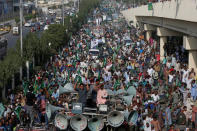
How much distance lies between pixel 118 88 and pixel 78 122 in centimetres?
876

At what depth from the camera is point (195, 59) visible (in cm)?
2545

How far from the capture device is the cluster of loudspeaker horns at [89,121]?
34.6 ft

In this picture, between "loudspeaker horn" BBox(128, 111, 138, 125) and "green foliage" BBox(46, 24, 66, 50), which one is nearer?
"loudspeaker horn" BBox(128, 111, 138, 125)

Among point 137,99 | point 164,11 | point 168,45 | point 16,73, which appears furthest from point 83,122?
point 168,45

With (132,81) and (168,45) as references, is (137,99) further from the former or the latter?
(168,45)

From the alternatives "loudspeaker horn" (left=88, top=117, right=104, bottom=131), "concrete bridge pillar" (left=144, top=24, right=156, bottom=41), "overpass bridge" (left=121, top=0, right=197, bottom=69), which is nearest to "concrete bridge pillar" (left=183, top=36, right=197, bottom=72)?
"overpass bridge" (left=121, top=0, right=197, bottom=69)

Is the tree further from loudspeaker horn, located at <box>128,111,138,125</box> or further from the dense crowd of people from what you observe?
loudspeaker horn, located at <box>128,111,138,125</box>

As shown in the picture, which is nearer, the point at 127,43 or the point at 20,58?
the point at 20,58

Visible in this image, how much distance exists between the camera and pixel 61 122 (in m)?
10.7

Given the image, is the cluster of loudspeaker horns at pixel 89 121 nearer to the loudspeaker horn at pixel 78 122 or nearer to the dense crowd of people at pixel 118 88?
the loudspeaker horn at pixel 78 122

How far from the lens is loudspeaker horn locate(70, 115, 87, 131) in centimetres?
1051

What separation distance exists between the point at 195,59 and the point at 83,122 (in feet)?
52.6

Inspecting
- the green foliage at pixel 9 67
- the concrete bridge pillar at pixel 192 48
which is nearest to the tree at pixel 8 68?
the green foliage at pixel 9 67

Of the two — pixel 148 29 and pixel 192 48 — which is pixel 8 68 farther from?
pixel 148 29
